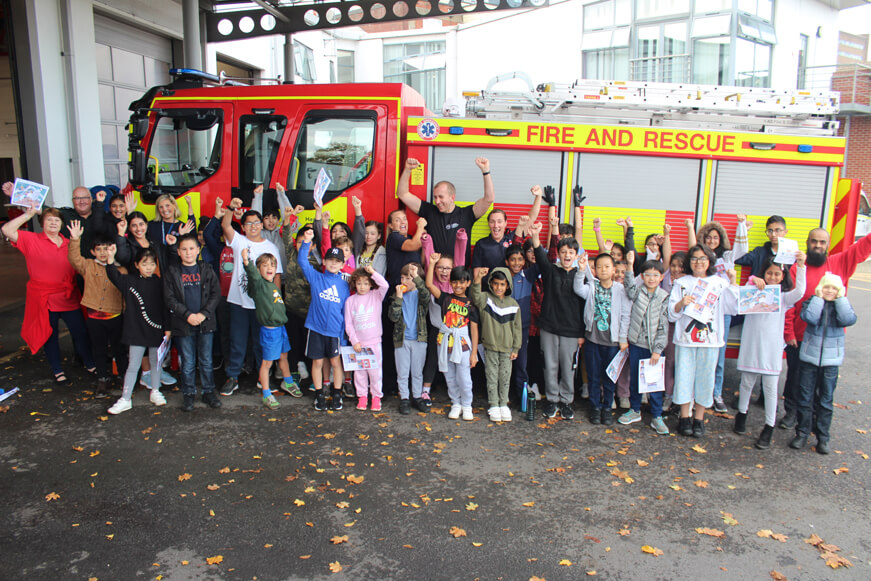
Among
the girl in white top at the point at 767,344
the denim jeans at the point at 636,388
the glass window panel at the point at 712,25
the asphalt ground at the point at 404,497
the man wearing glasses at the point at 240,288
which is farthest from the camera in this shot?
the glass window panel at the point at 712,25

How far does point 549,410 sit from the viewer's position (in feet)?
18.9

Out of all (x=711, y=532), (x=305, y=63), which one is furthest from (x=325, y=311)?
(x=305, y=63)

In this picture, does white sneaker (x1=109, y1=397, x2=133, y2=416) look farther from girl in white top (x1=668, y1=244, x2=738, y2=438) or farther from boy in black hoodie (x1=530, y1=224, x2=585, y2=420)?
girl in white top (x1=668, y1=244, x2=738, y2=438)

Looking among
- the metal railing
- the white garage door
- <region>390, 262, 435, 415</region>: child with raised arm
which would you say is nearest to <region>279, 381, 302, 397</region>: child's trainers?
<region>390, 262, 435, 415</region>: child with raised arm

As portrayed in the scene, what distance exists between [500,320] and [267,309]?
7.32 ft

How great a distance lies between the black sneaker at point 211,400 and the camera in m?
5.75

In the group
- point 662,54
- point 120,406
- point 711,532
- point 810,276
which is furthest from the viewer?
point 662,54

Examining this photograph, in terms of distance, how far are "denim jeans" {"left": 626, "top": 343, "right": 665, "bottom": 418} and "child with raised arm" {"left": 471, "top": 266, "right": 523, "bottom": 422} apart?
3.42 ft

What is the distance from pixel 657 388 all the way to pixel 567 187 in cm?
220

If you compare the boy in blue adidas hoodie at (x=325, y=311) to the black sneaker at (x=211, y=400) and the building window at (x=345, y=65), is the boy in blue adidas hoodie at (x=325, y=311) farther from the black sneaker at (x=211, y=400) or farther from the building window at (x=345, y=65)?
the building window at (x=345, y=65)

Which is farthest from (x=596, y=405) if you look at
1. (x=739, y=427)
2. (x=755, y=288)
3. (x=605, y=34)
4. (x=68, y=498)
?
(x=605, y=34)

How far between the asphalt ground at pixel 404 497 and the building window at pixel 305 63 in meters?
17.8

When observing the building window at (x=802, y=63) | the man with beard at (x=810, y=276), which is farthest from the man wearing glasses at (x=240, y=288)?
the building window at (x=802, y=63)

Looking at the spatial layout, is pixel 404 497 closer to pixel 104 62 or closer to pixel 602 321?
pixel 602 321
